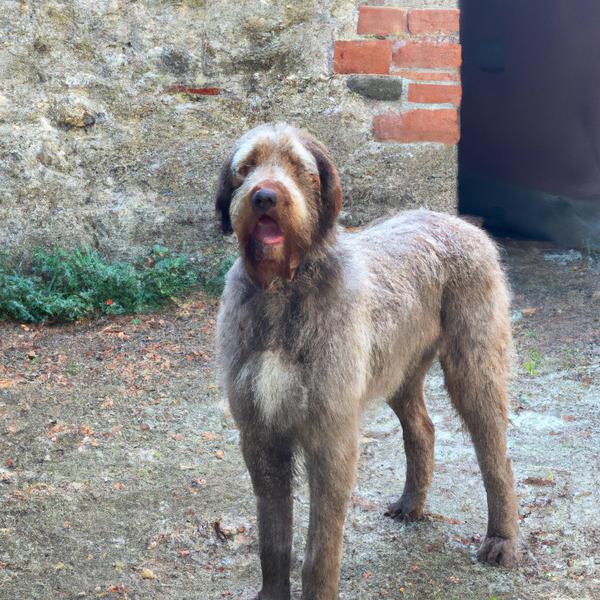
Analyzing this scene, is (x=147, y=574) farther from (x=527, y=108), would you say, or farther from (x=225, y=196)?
(x=527, y=108)

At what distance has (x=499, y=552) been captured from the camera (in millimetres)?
3648

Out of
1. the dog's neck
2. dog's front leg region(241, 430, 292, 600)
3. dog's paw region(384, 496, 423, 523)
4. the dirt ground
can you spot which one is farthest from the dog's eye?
dog's paw region(384, 496, 423, 523)

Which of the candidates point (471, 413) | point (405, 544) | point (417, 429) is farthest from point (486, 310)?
point (405, 544)

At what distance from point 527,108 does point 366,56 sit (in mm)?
5045

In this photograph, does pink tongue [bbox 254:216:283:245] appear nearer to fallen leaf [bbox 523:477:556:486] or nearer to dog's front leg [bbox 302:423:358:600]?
dog's front leg [bbox 302:423:358:600]

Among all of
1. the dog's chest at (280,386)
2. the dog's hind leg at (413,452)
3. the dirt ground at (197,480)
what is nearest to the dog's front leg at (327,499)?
the dog's chest at (280,386)

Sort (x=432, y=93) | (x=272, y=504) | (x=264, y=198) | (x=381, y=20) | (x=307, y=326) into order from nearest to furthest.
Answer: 1. (x=264, y=198)
2. (x=307, y=326)
3. (x=272, y=504)
4. (x=381, y=20)
5. (x=432, y=93)

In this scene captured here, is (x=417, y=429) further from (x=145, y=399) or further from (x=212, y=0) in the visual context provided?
(x=212, y=0)

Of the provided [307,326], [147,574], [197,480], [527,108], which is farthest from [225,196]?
[527,108]

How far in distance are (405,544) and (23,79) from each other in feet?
13.7

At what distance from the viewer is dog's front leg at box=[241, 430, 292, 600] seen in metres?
3.19

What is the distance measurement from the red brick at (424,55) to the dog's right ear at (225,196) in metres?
3.23

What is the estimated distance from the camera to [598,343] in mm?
5840

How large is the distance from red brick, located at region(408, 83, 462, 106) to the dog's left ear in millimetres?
3194
